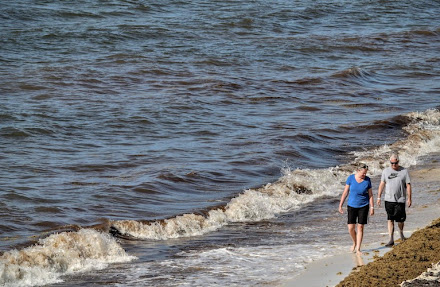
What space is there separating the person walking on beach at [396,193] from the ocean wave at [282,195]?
3.02 metres

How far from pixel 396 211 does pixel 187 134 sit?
8.78 m

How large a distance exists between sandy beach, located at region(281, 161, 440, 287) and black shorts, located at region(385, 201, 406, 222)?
344 mm

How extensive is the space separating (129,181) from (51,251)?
13.4 ft

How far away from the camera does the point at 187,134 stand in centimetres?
1920

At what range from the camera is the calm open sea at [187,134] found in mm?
11422

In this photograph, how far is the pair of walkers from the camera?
11.0m

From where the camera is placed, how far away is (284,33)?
117 ft

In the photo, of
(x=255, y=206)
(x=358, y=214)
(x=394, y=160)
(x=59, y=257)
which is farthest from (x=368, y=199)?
(x=59, y=257)

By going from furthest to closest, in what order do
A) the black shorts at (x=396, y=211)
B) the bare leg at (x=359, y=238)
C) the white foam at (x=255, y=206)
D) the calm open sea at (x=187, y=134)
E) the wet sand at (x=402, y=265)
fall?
the white foam at (x=255, y=206)
the calm open sea at (x=187, y=134)
the black shorts at (x=396, y=211)
the bare leg at (x=359, y=238)
the wet sand at (x=402, y=265)

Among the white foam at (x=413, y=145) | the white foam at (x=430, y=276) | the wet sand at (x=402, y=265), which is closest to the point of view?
the white foam at (x=430, y=276)

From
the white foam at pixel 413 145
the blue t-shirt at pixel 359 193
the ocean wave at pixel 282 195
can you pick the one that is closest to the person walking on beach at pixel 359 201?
the blue t-shirt at pixel 359 193

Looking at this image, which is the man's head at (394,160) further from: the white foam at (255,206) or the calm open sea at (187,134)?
the white foam at (255,206)

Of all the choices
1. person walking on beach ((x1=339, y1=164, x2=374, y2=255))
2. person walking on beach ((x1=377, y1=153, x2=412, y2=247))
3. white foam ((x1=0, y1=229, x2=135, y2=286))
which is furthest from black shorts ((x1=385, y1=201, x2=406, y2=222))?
white foam ((x1=0, y1=229, x2=135, y2=286))

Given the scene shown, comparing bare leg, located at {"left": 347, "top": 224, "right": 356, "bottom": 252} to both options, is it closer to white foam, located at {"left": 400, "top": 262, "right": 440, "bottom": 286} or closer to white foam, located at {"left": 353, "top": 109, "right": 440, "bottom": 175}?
white foam, located at {"left": 400, "top": 262, "right": 440, "bottom": 286}
